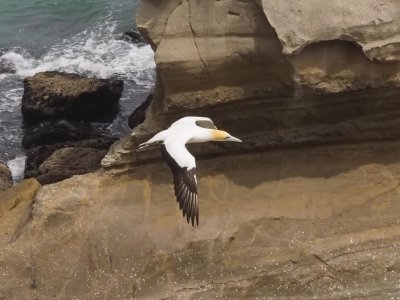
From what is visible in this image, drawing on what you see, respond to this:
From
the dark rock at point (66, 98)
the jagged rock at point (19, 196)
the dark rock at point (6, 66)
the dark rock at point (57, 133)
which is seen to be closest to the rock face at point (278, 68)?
the jagged rock at point (19, 196)

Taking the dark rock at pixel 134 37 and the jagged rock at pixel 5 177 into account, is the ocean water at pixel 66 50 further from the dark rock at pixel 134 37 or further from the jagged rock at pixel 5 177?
the jagged rock at pixel 5 177

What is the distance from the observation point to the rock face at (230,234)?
21.3 ft

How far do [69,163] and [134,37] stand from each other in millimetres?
7228

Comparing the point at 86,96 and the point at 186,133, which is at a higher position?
the point at 186,133

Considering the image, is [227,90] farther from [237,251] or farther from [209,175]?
[237,251]

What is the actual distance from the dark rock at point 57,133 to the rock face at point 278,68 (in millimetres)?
3609

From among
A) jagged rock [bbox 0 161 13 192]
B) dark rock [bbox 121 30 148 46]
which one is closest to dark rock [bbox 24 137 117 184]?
jagged rock [bbox 0 161 13 192]

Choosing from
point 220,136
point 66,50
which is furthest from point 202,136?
point 66,50

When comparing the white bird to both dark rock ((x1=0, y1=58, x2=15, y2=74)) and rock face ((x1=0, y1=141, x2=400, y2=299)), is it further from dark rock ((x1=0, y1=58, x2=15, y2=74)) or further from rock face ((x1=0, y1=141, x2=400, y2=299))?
dark rock ((x1=0, y1=58, x2=15, y2=74))

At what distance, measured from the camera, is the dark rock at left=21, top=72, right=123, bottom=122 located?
11461 millimetres

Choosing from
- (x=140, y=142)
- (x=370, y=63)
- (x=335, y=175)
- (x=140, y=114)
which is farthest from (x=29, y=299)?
(x=140, y=114)

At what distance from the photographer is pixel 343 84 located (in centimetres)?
661

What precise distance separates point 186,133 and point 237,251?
3.99ft

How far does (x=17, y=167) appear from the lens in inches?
418
